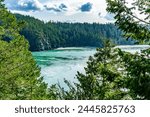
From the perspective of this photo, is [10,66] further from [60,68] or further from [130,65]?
[60,68]

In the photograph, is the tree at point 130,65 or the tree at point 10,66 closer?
the tree at point 130,65

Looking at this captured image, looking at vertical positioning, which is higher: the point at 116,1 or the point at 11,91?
the point at 116,1

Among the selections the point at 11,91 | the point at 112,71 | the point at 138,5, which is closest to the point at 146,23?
the point at 138,5

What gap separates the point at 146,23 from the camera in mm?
12055

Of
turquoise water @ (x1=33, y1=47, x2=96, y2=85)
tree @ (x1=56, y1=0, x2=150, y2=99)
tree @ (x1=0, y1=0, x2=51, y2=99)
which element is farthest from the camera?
turquoise water @ (x1=33, y1=47, x2=96, y2=85)

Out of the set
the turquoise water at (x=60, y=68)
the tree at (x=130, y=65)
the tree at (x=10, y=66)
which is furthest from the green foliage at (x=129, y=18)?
the turquoise water at (x=60, y=68)

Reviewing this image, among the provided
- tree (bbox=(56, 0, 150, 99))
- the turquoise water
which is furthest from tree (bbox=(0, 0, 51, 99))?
the turquoise water

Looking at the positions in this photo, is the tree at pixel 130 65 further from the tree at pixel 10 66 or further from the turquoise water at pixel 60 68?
the turquoise water at pixel 60 68

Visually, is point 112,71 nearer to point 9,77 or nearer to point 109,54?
point 9,77

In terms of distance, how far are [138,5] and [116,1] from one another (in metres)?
0.67

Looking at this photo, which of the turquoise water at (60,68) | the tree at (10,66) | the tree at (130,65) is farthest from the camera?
the turquoise water at (60,68)

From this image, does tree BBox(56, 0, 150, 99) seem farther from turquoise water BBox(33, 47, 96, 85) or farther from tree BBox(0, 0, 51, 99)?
turquoise water BBox(33, 47, 96, 85)

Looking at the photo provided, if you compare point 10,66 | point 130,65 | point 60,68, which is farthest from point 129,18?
point 60,68

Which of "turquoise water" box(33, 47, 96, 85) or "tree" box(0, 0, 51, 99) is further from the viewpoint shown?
"turquoise water" box(33, 47, 96, 85)
